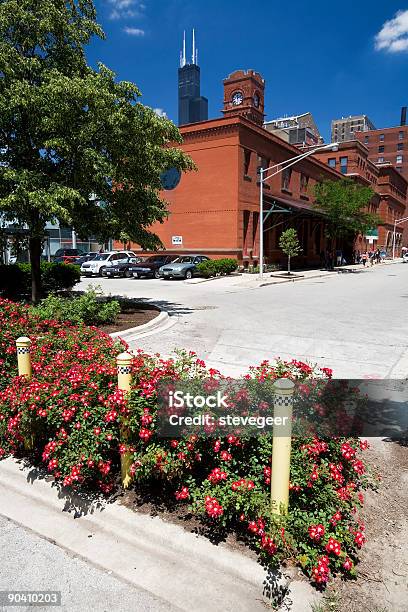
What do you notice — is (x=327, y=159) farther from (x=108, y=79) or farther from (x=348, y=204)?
(x=108, y=79)

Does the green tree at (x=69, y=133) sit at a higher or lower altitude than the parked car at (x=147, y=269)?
higher

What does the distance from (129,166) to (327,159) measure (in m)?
58.8

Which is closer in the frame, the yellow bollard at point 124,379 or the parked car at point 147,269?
the yellow bollard at point 124,379

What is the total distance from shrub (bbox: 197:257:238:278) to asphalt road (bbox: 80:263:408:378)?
9.13 metres

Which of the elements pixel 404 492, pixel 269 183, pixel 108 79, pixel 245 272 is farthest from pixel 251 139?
pixel 404 492

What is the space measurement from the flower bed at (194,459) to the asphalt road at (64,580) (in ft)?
1.69

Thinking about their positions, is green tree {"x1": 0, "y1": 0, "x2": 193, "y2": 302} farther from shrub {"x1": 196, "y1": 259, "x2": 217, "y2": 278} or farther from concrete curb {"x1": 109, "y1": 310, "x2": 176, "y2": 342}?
shrub {"x1": 196, "y1": 259, "x2": 217, "y2": 278}

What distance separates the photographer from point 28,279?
15680 millimetres

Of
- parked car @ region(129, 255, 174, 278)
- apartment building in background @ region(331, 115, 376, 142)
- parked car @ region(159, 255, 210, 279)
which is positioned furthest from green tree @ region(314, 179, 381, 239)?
apartment building in background @ region(331, 115, 376, 142)

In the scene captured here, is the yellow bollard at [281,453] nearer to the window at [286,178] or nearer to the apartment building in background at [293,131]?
the window at [286,178]

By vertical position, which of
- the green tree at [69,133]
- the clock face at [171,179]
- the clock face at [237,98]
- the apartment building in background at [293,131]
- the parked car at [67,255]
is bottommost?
the parked car at [67,255]

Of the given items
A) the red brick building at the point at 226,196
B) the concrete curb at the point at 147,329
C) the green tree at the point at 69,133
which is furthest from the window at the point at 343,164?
the concrete curb at the point at 147,329

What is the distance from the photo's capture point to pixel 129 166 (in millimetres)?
10719

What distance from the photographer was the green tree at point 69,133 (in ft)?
30.3
